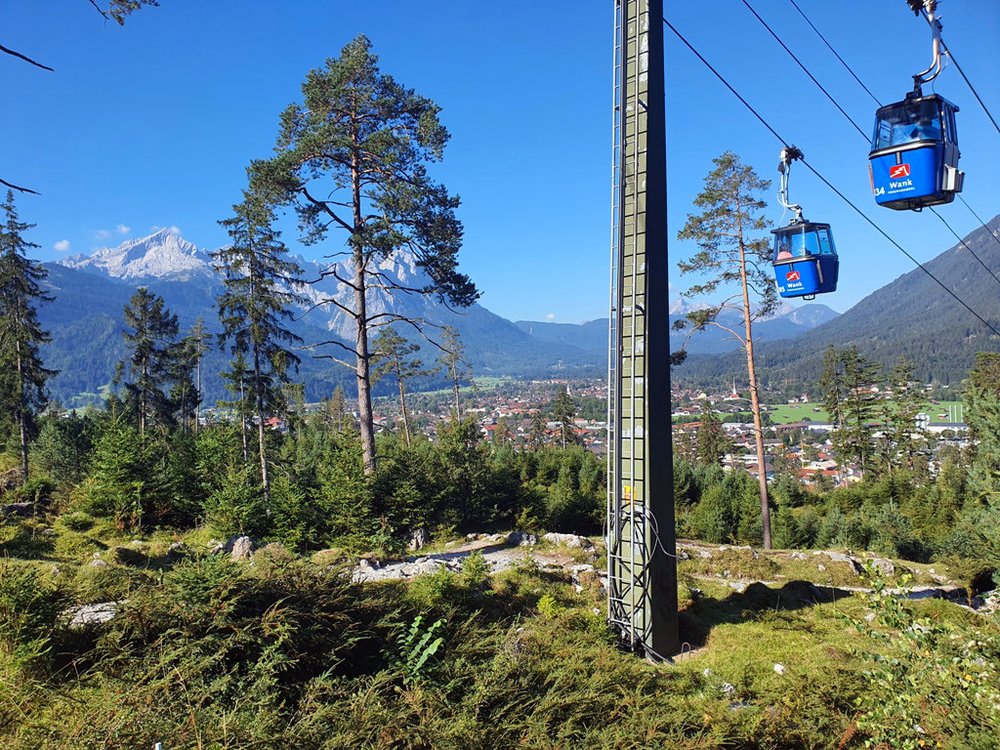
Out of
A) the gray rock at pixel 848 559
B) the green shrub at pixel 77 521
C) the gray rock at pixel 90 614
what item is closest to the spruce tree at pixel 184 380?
the green shrub at pixel 77 521

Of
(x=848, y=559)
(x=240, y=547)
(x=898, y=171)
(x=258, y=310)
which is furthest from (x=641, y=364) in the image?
(x=258, y=310)

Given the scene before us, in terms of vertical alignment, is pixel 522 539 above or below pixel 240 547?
below

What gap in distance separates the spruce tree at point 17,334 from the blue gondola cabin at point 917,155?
25.3 metres

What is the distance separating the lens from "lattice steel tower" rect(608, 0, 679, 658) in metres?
6.86

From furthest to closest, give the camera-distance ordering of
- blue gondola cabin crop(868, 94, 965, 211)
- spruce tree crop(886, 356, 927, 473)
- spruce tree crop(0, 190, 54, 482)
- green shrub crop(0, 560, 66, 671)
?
1. spruce tree crop(886, 356, 927, 473)
2. spruce tree crop(0, 190, 54, 482)
3. blue gondola cabin crop(868, 94, 965, 211)
4. green shrub crop(0, 560, 66, 671)

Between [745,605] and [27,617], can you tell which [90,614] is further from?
[745,605]

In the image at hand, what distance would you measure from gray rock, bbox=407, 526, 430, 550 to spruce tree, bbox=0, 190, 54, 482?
1582 centimetres

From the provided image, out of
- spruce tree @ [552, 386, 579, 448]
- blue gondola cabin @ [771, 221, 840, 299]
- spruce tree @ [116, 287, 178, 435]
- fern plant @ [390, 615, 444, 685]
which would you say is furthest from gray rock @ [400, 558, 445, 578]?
spruce tree @ [552, 386, 579, 448]

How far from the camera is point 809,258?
777cm

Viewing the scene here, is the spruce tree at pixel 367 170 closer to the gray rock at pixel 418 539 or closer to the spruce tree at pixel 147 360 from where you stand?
the gray rock at pixel 418 539

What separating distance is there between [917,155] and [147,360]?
3345 cm

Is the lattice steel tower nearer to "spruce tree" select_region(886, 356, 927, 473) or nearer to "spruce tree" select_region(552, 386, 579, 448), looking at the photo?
"spruce tree" select_region(886, 356, 927, 473)

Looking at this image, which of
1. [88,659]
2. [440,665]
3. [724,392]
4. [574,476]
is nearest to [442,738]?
[440,665]

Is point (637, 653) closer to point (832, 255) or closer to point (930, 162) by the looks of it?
point (832, 255)
